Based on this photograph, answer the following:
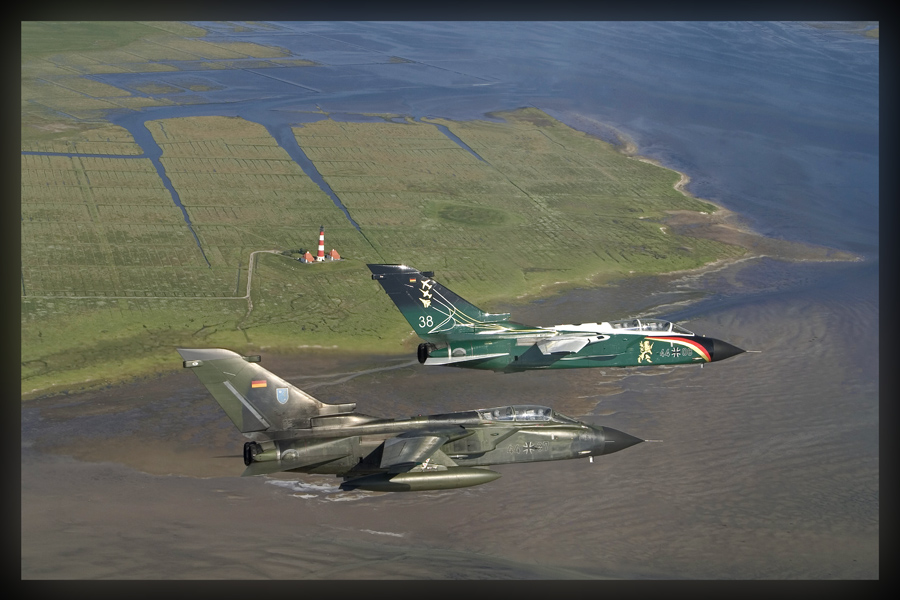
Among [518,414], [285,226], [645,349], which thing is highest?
[285,226]

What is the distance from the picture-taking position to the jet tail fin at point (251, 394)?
57.2 m

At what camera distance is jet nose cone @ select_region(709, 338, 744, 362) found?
2778 inches

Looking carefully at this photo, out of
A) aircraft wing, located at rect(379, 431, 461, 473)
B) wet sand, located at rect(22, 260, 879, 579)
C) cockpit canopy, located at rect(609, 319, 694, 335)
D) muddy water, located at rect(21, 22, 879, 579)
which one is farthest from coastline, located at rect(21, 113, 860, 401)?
aircraft wing, located at rect(379, 431, 461, 473)

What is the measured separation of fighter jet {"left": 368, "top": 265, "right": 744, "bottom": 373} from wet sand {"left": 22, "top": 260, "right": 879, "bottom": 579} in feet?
16.9

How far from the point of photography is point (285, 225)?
96000mm

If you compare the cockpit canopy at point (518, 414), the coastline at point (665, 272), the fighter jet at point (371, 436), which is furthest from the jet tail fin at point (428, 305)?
the coastline at point (665, 272)

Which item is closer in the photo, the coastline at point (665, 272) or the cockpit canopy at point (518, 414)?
the cockpit canopy at point (518, 414)

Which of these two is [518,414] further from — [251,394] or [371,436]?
[251,394]

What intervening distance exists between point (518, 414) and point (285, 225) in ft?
130

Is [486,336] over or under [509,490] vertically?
over

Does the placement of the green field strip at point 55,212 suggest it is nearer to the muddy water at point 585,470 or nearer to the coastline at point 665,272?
the coastline at point 665,272

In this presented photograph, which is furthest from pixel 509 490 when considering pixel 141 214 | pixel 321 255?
pixel 141 214

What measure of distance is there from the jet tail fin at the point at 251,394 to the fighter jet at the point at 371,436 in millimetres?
46

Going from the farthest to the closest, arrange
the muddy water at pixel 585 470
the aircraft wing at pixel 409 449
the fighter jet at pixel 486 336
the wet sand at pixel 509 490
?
the fighter jet at pixel 486 336, the muddy water at pixel 585 470, the wet sand at pixel 509 490, the aircraft wing at pixel 409 449
